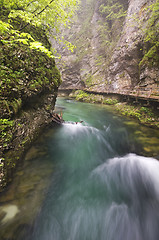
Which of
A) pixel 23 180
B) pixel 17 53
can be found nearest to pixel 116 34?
pixel 17 53

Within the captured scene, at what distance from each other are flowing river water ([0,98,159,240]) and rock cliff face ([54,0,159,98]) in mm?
7277

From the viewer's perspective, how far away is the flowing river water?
90.7 inches

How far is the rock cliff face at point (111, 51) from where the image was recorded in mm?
12634

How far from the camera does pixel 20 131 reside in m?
3.42

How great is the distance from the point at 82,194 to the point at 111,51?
23.0 meters

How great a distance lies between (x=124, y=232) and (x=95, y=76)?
21295 mm

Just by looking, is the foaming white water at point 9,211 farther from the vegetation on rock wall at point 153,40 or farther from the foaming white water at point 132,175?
the vegetation on rock wall at point 153,40

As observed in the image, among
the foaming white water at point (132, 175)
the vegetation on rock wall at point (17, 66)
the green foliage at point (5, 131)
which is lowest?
the foaming white water at point (132, 175)

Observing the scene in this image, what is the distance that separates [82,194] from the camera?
3.13 m

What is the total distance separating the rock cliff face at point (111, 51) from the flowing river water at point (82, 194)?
23.9ft

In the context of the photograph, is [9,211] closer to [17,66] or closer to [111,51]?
[17,66]

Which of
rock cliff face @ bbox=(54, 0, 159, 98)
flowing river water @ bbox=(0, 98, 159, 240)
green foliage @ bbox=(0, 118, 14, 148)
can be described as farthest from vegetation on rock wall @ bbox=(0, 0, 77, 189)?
rock cliff face @ bbox=(54, 0, 159, 98)

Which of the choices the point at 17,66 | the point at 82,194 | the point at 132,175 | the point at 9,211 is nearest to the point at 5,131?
the point at 9,211

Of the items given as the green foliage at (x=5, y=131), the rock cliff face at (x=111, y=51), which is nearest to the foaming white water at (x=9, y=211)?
the green foliage at (x=5, y=131)
